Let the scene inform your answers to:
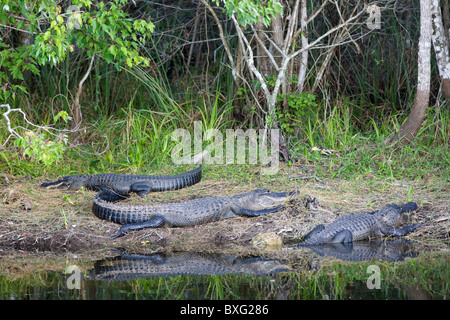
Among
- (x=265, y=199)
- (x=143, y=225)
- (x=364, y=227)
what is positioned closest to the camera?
(x=364, y=227)

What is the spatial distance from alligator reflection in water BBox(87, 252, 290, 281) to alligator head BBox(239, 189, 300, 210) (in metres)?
1.23

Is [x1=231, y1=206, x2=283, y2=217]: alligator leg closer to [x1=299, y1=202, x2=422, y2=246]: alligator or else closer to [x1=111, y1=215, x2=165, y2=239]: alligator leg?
[x1=299, y1=202, x2=422, y2=246]: alligator

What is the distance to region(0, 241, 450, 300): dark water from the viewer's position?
3.86 meters

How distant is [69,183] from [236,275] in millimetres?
3183

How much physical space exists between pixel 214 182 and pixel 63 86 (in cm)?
339

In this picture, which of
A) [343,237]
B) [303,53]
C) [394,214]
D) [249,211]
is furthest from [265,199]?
[303,53]

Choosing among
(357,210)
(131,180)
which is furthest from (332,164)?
(131,180)

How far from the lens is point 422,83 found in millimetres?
7441

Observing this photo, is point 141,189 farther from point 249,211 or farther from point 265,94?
point 265,94

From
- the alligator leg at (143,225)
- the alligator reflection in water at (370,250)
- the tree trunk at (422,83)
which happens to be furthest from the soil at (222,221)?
the tree trunk at (422,83)

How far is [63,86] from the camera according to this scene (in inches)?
344

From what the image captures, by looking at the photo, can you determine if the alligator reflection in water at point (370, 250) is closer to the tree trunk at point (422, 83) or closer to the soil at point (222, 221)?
the soil at point (222, 221)

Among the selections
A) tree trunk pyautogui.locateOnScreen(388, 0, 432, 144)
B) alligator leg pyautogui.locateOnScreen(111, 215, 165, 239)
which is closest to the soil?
alligator leg pyautogui.locateOnScreen(111, 215, 165, 239)

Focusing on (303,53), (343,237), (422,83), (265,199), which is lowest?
(343,237)
